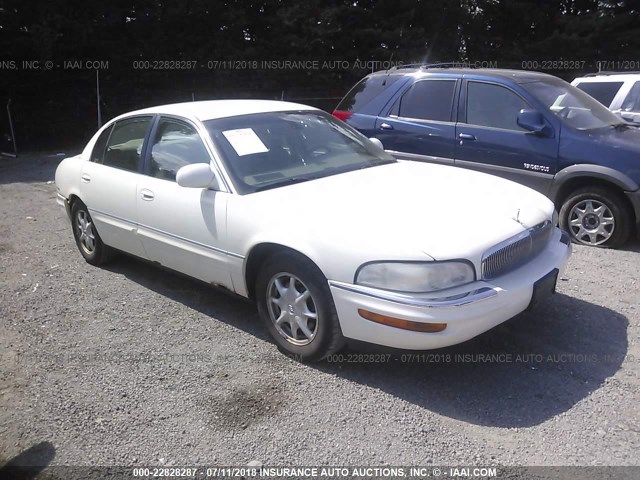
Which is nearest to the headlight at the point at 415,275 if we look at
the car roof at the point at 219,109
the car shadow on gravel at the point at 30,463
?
the car shadow on gravel at the point at 30,463

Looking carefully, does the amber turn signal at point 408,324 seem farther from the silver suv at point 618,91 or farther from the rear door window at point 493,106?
the silver suv at point 618,91

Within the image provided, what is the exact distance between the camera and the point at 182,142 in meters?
4.58

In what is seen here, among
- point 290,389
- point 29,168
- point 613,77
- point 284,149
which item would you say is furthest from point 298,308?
point 29,168

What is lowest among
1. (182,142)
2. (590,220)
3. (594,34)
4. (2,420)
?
(2,420)

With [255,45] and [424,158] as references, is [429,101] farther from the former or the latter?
[255,45]

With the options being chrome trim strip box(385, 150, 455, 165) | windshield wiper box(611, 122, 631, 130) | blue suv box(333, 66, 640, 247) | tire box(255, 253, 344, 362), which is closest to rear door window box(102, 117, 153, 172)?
tire box(255, 253, 344, 362)

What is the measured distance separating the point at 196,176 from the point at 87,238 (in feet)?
7.42

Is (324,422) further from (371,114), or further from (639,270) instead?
(371,114)

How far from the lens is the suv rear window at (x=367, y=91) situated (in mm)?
7570

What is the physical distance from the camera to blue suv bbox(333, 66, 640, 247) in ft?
19.4

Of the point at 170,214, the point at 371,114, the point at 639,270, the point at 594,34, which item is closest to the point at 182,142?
the point at 170,214

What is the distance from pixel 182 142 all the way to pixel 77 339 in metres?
1.62

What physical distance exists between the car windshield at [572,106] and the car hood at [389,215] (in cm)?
240

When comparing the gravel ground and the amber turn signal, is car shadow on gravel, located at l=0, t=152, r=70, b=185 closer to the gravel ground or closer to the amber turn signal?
the gravel ground
